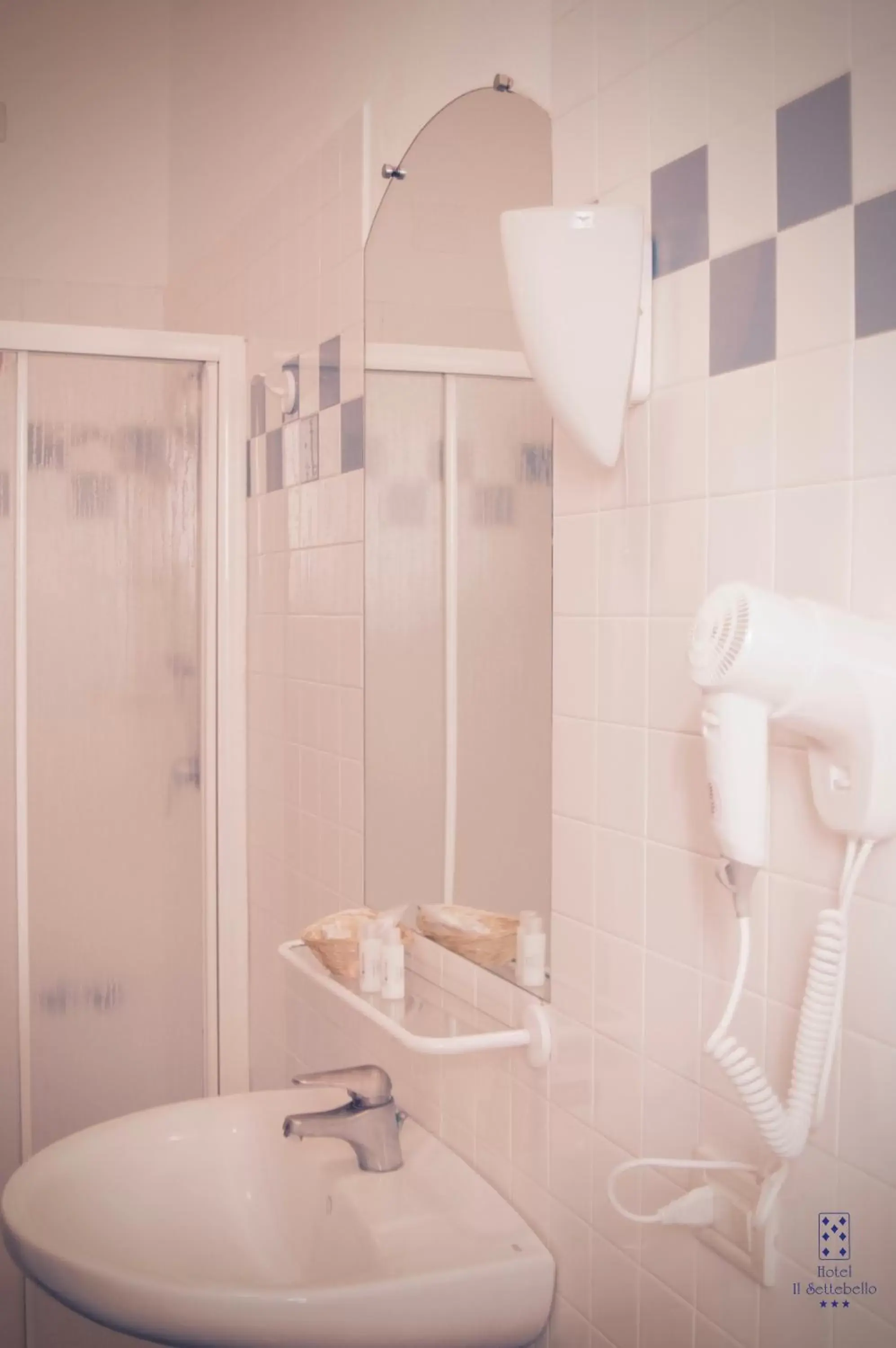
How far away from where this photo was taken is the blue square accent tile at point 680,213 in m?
0.96

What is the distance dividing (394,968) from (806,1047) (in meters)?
0.65

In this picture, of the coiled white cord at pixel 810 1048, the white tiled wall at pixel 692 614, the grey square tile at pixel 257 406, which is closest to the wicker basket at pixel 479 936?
the white tiled wall at pixel 692 614

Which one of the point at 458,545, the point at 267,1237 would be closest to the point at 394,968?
the point at 267,1237

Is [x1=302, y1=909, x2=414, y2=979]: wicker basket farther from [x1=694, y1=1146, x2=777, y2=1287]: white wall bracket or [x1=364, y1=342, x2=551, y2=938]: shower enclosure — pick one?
[x1=694, y1=1146, x2=777, y2=1287]: white wall bracket

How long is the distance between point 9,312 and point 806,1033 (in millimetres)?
2400

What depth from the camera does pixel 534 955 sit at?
4.08 feet

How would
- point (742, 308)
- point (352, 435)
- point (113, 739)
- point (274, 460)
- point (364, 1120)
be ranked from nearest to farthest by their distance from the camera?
point (742, 308), point (364, 1120), point (352, 435), point (274, 460), point (113, 739)

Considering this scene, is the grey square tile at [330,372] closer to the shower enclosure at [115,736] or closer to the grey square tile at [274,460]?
the grey square tile at [274,460]

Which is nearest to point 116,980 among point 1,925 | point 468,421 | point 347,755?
point 1,925

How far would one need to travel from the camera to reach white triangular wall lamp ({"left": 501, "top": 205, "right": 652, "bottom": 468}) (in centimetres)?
99

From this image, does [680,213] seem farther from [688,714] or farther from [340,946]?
[340,946]

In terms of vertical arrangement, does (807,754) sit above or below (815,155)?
below

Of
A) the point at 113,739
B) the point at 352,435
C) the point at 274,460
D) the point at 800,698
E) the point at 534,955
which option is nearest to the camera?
the point at 800,698

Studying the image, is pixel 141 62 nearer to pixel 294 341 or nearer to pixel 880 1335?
pixel 294 341
